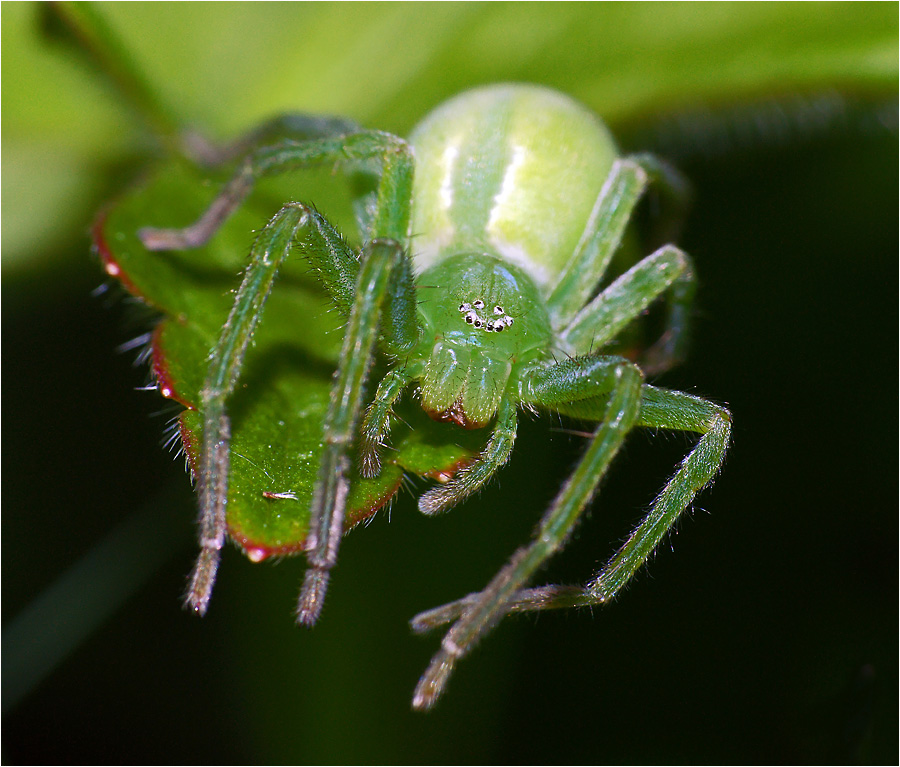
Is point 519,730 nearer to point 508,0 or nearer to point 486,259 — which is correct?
point 486,259

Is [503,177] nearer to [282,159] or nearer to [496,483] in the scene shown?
[282,159]

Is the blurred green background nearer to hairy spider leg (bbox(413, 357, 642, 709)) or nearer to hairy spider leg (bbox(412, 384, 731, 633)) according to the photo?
hairy spider leg (bbox(412, 384, 731, 633))

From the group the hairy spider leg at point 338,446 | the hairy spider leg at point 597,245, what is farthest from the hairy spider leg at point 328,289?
the hairy spider leg at point 597,245

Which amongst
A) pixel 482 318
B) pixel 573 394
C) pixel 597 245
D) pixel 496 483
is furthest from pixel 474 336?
pixel 597 245

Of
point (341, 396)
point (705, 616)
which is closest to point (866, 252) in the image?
point (705, 616)

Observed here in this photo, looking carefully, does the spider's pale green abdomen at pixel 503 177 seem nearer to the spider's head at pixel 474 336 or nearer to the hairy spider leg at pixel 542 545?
the spider's head at pixel 474 336

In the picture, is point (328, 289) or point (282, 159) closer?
point (328, 289)
